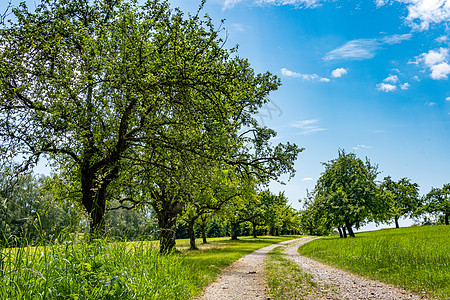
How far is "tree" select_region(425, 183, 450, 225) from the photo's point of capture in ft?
232

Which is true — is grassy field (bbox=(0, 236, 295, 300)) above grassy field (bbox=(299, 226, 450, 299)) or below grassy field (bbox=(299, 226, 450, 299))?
above

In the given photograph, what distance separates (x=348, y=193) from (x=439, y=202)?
53.5 m

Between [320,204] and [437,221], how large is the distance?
190 ft

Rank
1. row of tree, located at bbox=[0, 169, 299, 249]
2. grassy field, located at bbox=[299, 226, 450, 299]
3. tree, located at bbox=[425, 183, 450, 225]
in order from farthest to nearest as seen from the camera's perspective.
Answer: tree, located at bbox=[425, 183, 450, 225] < grassy field, located at bbox=[299, 226, 450, 299] < row of tree, located at bbox=[0, 169, 299, 249]

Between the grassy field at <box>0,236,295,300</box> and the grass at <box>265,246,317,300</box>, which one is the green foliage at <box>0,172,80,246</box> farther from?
the grass at <box>265,246,317,300</box>

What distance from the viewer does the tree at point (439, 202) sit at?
70.8 meters

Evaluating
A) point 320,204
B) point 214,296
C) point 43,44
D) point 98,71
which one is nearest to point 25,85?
point 43,44

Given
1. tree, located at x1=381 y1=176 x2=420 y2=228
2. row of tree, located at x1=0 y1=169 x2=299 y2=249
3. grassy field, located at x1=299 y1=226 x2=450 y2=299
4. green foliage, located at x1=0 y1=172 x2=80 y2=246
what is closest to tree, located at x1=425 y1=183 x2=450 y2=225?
tree, located at x1=381 y1=176 x2=420 y2=228

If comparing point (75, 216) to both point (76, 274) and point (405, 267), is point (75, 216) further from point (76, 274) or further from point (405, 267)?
point (405, 267)

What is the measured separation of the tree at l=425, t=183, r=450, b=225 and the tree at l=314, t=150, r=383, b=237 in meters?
42.9

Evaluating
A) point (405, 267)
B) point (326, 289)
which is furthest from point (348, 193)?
point (326, 289)

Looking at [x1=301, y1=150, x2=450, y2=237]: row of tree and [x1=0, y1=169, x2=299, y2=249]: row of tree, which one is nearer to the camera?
[x1=0, y1=169, x2=299, y2=249]: row of tree

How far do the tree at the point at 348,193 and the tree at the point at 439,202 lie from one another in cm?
4291

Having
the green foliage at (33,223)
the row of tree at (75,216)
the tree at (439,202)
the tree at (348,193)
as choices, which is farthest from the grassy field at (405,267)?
the tree at (439,202)
